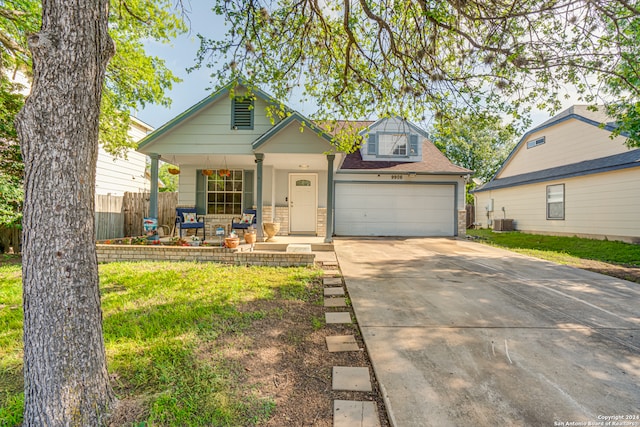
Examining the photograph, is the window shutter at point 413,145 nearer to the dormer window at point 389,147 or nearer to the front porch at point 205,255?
the dormer window at point 389,147

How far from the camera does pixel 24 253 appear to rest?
171cm

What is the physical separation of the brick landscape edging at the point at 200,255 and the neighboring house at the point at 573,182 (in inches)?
379

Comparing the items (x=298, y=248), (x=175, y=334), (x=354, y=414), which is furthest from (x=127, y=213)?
(x=354, y=414)

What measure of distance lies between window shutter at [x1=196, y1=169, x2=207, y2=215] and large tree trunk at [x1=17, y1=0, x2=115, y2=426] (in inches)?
334

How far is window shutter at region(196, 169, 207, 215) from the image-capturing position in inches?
390

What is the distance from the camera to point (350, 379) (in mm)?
2160

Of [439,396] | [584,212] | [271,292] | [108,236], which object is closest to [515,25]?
[439,396]

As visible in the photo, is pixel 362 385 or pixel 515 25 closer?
pixel 362 385

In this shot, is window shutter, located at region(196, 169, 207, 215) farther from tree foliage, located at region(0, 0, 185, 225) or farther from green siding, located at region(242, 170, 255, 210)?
tree foliage, located at region(0, 0, 185, 225)

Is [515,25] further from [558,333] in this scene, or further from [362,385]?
[362,385]

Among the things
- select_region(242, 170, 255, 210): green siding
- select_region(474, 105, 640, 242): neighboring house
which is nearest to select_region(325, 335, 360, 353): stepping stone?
select_region(242, 170, 255, 210): green siding

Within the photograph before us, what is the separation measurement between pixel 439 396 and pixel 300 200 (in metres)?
8.72

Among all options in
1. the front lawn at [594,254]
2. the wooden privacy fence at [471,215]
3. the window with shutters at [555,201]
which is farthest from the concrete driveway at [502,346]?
the wooden privacy fence at [471,215]

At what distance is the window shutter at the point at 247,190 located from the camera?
9.92m
